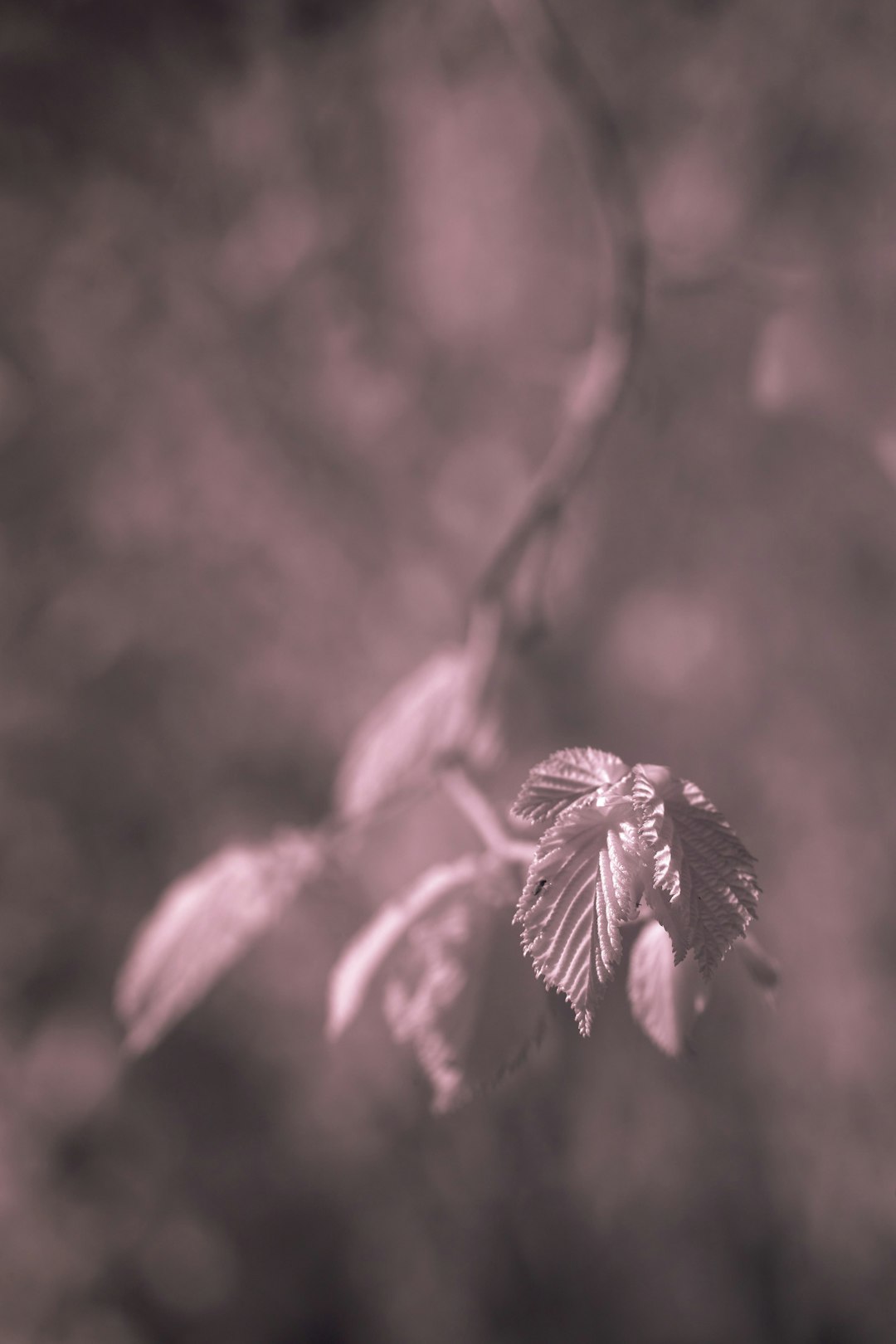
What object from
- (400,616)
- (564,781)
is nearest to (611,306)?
(400,616)

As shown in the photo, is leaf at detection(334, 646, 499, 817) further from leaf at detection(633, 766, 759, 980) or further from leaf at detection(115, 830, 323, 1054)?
leaf at detection(633, 766, 759, 980)

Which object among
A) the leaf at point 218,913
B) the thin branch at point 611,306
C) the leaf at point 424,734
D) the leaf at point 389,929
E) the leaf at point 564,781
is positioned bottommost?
the leaf at point 564,781

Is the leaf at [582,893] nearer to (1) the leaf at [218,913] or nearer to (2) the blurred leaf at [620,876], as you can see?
(2) the blurred leaf at [620,876]

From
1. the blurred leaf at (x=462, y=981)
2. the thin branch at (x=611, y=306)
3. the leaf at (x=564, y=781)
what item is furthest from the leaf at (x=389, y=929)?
the thin branch at (x=611, y=306)

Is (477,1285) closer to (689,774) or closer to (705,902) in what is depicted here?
(689,774)

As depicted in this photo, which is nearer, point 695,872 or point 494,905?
point 695,872

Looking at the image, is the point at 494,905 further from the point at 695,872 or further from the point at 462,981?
the point at 695,872

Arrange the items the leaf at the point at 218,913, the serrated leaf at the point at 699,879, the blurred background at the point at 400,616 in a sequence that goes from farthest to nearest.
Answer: the blurred background at the point at 400,616, the leaf at the point at 218,913, the serrated leaf at the point at 699,879
